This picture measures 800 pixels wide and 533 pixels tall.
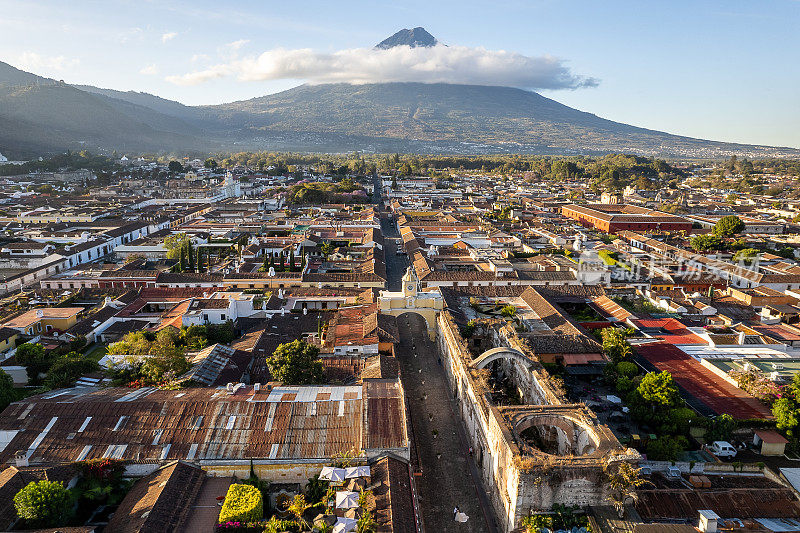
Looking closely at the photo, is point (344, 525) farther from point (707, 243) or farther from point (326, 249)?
point (707, 243)

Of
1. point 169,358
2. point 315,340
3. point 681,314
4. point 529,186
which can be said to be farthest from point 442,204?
point 169,358

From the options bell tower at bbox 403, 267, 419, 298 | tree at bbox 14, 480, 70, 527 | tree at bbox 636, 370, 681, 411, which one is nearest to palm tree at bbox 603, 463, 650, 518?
tree at bbox 636, 370, 681, 411

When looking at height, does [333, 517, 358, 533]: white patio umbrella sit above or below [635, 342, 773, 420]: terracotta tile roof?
above

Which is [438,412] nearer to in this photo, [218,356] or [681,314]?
[218,356]

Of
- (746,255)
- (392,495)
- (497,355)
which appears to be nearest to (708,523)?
(392,495)

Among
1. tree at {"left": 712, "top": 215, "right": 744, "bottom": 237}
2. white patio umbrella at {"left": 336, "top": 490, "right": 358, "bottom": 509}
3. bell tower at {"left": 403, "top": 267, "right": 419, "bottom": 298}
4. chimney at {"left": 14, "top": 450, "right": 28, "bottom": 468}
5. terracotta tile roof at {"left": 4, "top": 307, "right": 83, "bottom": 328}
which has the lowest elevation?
terracotta tile roof at {"left": 4, "top": 307, "right": 83, "bottom": 328}

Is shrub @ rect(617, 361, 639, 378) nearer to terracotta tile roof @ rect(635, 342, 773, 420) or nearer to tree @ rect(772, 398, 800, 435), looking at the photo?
terracotta tile roof @ rect(635, 342, 773, 420)
